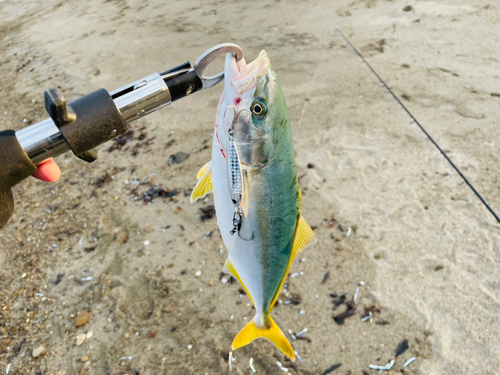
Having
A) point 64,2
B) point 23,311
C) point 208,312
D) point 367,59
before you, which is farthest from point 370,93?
point 64,2

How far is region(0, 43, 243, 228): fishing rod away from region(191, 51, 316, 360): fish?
26 centimetres

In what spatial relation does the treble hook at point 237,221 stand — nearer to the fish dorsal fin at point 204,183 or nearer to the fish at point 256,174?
the fish at point 256,174

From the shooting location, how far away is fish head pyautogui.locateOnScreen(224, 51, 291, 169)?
173 centimetres

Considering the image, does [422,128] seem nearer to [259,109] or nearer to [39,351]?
[259,109]

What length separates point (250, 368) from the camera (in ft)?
9.88

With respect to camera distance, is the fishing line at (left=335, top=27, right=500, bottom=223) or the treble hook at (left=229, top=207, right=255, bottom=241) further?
the fishing line at (left=335, top=27, right=500, bottom=223)

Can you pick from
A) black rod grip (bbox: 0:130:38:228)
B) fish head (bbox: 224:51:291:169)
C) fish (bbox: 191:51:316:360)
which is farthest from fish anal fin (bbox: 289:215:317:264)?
black rod grip (bbox: 0:130:38:228)

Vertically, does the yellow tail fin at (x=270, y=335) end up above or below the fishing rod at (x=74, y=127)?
below

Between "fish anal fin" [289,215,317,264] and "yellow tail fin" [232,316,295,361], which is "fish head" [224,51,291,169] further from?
"yellow tail fin" [232,316,295,361]

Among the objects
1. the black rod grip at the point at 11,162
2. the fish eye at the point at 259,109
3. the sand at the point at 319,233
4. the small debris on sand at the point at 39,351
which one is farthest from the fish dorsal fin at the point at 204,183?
the small debris on sand at the point at 39,351

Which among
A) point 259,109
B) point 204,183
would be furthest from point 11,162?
point 259,109

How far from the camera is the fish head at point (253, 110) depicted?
1728 millimetres

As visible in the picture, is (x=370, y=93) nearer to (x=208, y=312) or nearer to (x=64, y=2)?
(x=208, y=312)

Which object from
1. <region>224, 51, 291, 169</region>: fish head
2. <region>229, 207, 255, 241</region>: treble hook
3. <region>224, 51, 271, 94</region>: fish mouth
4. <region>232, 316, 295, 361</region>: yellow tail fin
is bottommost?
<region>232, 316, 295, 361</region>: yellow tail fin
